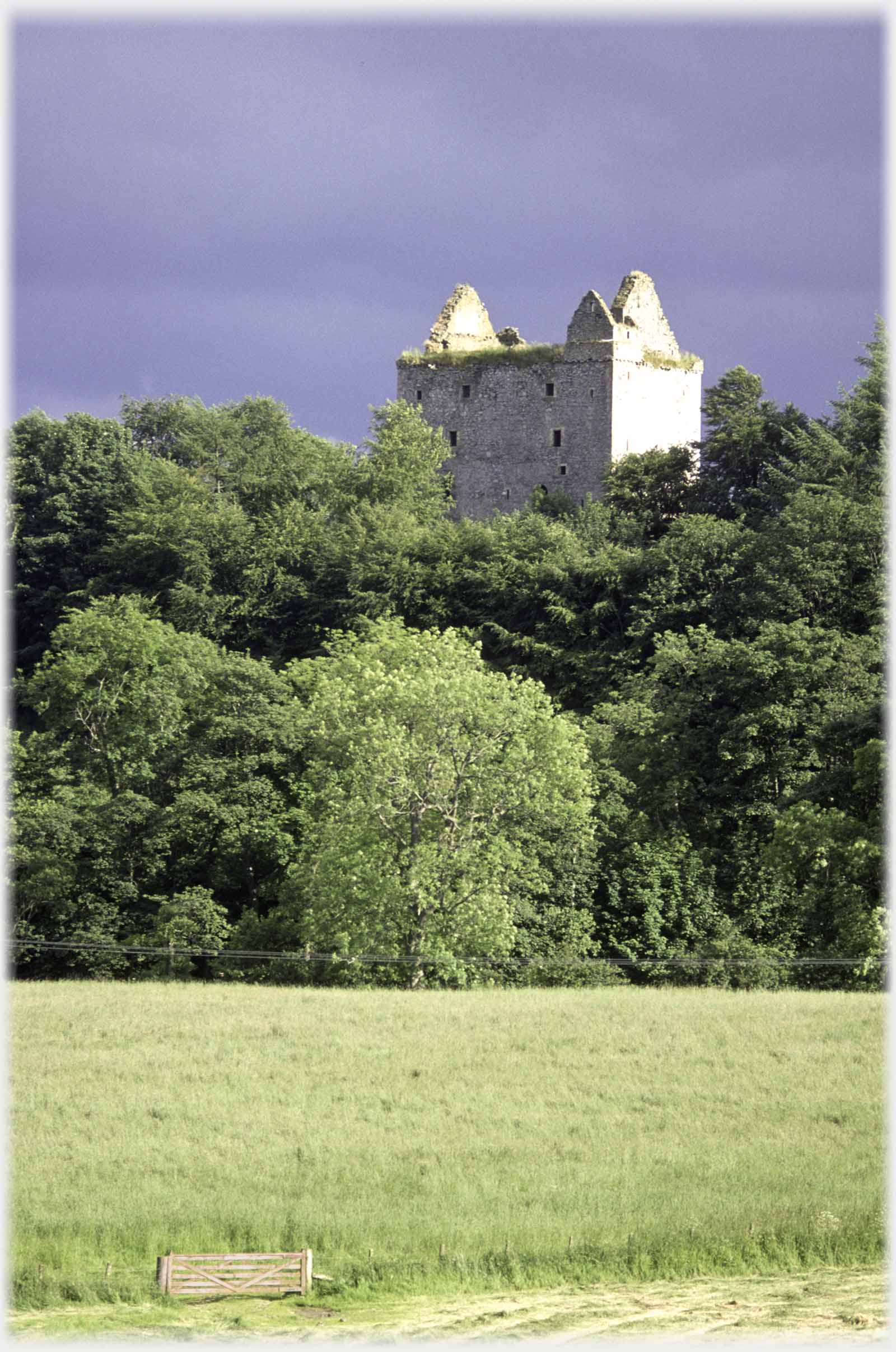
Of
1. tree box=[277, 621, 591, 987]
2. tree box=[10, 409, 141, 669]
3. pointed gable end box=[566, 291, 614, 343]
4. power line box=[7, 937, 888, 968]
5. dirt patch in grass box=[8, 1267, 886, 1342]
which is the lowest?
dirt patch in grass box=[8, 1267, 886, 1342]

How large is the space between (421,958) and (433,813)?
14.6ft

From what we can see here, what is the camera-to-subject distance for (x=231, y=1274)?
18.8 meters

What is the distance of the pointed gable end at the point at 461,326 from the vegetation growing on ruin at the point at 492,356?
58 centimetres

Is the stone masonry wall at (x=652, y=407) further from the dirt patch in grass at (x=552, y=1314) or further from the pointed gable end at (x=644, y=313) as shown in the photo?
the dirt patch in grass at (x=552, y=1314)

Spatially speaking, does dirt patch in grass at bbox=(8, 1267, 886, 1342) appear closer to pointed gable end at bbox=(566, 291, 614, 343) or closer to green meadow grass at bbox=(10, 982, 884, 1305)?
green meadow grass at bbox=(10, 982, 884, 1305)

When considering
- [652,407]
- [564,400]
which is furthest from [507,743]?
[652,407]

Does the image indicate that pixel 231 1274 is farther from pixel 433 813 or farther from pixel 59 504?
pixel 59 504

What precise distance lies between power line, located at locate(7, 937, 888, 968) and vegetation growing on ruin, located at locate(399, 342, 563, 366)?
109ft

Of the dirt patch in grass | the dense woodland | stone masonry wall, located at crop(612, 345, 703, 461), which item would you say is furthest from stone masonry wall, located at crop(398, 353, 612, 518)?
the dirt patch in grass

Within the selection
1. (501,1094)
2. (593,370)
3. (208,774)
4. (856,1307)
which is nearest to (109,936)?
(208,774)

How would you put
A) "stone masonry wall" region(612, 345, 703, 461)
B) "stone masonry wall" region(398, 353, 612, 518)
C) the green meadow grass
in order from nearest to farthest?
1. the green meadow grass
2. "stone masonry wall" region(612, 345, 703, 461)
3. "stone masonry wall" region(398, 353, 612, 518)

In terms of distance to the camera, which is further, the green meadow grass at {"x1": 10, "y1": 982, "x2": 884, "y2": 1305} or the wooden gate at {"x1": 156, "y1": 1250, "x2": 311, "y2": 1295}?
the green meadow grass at {"x1": 10, "y1": 982, "x2": 884, "y2": 1305}

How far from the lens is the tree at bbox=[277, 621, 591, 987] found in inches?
1496

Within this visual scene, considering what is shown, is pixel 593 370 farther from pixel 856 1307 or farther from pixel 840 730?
pixel 856 1307
